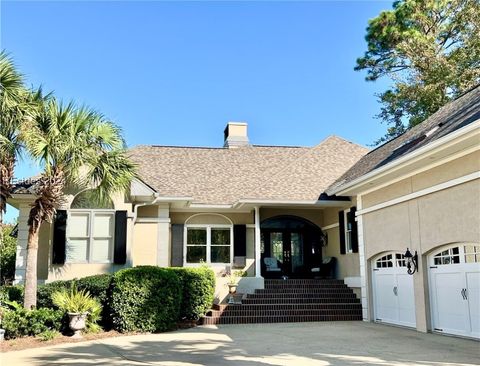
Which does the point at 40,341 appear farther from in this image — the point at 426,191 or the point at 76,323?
the point at 426,191

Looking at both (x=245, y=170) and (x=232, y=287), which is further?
(x=245, y=170)

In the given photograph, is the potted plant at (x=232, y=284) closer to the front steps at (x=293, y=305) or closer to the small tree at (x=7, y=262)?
the front steps at (x=293, y=305)

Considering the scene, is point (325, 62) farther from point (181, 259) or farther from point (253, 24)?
point (181, 259)

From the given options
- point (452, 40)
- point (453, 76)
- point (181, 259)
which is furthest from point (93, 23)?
point (452, 40)

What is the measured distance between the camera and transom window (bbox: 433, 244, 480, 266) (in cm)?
996

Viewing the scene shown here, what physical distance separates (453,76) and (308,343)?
1761 cm

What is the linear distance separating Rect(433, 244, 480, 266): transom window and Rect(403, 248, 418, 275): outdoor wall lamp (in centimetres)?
47

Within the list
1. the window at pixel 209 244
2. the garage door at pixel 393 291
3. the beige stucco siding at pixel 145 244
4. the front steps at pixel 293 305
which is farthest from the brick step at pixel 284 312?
the window at pixel 209 244

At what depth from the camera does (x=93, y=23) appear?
12688 millimetres

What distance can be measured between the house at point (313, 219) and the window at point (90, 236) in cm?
3

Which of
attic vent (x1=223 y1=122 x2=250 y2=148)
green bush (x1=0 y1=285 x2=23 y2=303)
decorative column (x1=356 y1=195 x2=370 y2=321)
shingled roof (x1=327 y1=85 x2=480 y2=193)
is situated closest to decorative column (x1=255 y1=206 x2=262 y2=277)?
shingled roof (x1=327 y1=85 x2=480 y2=193)

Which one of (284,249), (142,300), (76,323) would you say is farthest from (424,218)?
(76,323)

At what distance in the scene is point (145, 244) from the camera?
1590cm

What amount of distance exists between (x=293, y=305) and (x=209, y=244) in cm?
441
